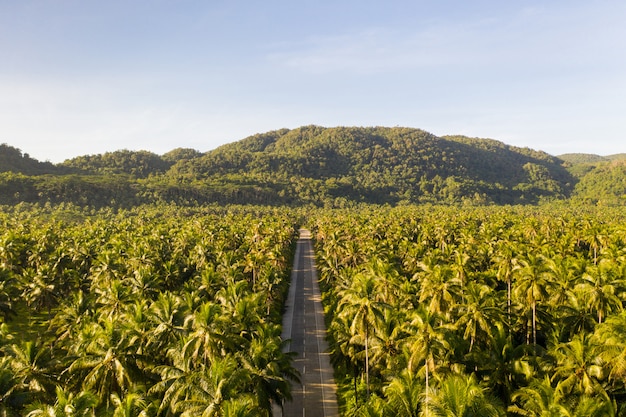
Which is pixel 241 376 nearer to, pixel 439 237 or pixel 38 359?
pixel 38 359

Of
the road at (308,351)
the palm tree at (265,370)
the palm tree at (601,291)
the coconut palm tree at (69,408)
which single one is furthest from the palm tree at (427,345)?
the coconut palm tree at (69,408)

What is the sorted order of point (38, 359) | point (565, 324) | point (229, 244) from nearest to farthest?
point (38, 359) → point (565, 324) → point (229, 244)

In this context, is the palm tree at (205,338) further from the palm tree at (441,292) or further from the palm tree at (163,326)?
the palm tree at (441,292)

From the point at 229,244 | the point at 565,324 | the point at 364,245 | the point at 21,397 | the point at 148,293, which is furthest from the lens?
the point at 229,244

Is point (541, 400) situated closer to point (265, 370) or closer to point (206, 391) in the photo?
point (265, 370)

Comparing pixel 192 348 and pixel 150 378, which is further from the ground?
pixel 192 348

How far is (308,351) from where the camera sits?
5453 centimetres

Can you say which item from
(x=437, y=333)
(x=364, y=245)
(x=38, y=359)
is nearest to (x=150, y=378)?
(x=38, y=359)

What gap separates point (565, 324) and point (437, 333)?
1754 centimetres

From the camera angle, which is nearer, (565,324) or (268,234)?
(565,324)

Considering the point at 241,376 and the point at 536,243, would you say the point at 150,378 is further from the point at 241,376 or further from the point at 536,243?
the point at 536,243

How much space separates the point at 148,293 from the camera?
48656 millimetres

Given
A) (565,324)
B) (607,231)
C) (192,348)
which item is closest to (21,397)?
(192,348)

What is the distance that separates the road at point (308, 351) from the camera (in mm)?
41531
